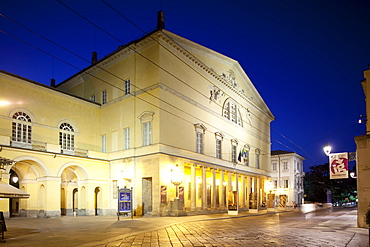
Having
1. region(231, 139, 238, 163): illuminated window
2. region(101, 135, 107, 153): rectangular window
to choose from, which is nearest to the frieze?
region(231, 139, 238, 163): illuminated window

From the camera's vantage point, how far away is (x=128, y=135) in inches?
1181

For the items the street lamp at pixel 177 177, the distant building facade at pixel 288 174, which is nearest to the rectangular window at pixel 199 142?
the street lamp at pixel 177 177

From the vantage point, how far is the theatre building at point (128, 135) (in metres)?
26.2

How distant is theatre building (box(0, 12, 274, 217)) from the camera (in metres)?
26.2

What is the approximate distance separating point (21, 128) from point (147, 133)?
986 centimetres

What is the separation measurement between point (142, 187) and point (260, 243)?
680 inches

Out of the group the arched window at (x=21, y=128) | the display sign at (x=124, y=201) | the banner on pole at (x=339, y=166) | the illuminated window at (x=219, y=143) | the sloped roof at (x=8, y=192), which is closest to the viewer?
the sloped roof at (x=8, y=192)

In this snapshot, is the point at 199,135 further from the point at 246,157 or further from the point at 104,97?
the point at 246,157

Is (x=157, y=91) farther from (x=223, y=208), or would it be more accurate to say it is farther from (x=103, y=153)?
(x=223, y=208)

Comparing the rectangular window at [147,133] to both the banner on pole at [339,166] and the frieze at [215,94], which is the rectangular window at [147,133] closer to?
the frieze at [215,94]

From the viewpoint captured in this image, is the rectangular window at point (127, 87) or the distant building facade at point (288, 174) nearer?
the rectangular window at point (127, 87)

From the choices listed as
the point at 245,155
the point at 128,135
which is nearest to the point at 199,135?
the point at 128,135

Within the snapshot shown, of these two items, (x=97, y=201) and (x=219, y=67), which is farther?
(x=219, y=67)

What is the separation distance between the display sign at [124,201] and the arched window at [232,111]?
17.1m
